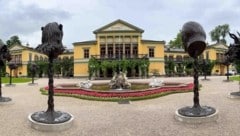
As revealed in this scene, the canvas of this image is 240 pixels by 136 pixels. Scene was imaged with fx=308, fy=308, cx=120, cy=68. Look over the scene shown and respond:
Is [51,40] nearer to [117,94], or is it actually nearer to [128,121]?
[128,121]

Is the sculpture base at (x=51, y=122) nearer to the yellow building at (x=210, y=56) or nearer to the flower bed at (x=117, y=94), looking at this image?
the flower bed at (x=117, y=94)

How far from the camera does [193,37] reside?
38.2 feet

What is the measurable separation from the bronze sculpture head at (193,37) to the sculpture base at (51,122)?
17.1 ft

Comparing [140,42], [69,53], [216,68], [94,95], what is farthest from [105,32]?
[94,95]

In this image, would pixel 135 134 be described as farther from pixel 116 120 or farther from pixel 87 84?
pixel 87 84

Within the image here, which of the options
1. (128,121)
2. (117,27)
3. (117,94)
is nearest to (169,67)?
(117,27)

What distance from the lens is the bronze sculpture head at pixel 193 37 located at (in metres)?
11.6

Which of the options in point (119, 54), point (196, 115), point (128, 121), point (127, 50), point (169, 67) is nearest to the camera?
point (196, 115)

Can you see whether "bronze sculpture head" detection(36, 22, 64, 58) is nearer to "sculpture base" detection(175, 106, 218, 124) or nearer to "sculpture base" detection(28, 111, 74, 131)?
"sculpture base" detection(28, 111, 74, 131)

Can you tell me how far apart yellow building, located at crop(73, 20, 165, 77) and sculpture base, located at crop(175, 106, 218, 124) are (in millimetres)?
40151

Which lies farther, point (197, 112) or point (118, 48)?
point (118, 48)

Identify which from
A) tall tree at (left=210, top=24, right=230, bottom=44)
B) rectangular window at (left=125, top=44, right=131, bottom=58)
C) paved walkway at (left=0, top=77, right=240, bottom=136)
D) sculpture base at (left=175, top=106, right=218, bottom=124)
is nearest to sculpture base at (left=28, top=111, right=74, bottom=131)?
paved walkway at (left=0, top=77, right=240, bottom=136)

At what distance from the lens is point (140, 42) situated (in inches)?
2178

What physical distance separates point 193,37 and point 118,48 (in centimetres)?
4366
